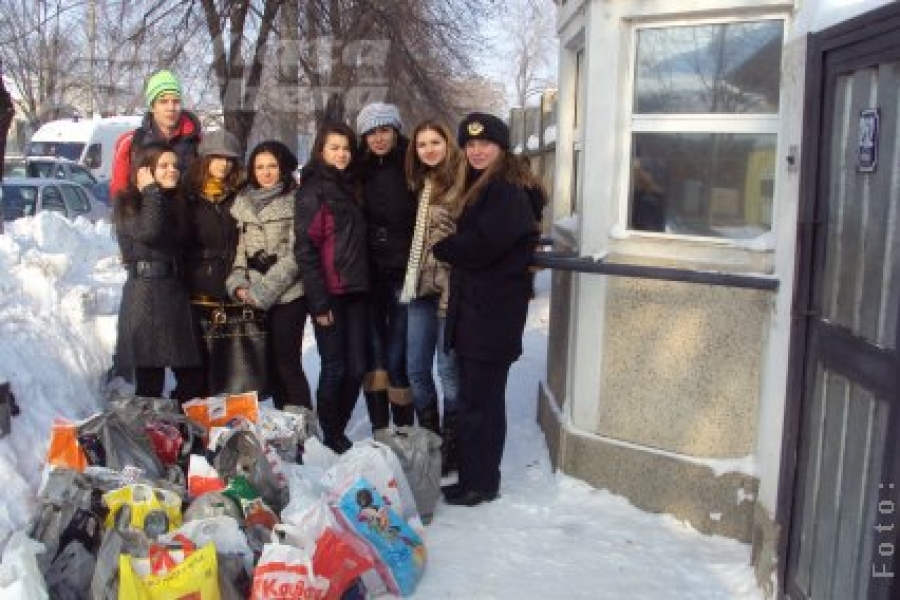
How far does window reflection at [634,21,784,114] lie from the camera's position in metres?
3.90

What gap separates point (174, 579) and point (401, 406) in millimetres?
2119

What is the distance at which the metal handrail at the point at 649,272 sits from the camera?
3.75 metres

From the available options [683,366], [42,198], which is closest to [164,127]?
[683,366]

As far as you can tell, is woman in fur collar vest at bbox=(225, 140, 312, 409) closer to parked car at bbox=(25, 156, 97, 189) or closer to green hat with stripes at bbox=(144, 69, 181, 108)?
green hat with stripes at bbox=(144, 69, 181, 108)

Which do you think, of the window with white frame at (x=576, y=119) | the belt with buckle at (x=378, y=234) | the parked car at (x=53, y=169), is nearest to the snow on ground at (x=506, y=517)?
the belt with buckle at (x=378, y=234)

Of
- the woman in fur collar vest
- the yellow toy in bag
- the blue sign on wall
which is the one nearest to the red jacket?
the woman in fur collar vest

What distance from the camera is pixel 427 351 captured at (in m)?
4.66

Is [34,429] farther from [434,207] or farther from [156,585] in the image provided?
[434,207]

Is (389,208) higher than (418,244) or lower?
higher

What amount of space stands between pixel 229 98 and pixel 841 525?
576 inches

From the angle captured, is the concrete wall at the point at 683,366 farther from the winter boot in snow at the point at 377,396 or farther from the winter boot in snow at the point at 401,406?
the winter boot in snow at the point at 377,396

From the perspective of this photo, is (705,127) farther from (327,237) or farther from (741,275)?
(327,237)

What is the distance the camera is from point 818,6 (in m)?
3.21

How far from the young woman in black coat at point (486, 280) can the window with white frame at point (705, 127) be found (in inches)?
23.3
